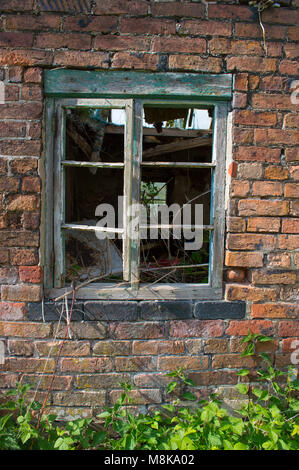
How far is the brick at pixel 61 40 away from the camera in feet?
6.18

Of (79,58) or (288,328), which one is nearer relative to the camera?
(79,58)

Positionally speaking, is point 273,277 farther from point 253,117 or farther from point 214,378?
point 253,117

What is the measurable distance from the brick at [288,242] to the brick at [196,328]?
664 millimetres

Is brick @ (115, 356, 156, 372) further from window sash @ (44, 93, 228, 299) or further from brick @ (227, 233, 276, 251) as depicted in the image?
brick @ (227, 233, 276, 251)

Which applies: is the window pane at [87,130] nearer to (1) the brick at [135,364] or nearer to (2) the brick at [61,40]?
(2) the brick at [61,40]

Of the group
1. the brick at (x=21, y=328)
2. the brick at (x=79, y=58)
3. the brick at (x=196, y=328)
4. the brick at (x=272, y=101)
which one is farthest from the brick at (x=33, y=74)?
the brick at (x=196, y=328)

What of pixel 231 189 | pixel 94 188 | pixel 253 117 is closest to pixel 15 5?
pixel 253 117

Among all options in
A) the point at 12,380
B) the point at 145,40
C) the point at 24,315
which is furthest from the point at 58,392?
the point at 145,40

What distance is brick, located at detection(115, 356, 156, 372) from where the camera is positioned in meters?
2.03

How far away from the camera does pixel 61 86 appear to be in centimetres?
192

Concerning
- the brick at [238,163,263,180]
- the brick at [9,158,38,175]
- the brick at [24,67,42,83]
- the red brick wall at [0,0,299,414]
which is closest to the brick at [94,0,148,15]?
the red brick wall at [0,0,299,414]

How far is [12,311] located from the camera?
199 cm

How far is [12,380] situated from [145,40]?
2.39 metres

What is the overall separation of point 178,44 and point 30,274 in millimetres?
1765
